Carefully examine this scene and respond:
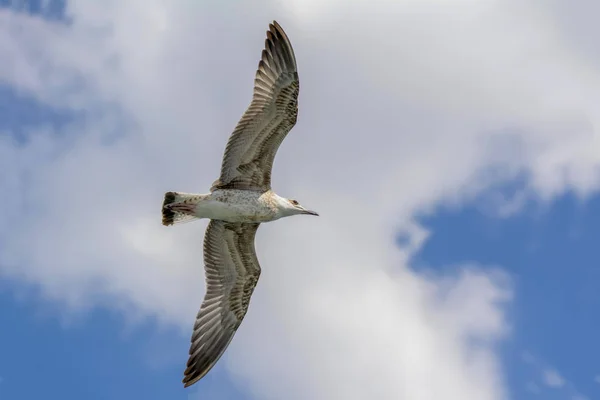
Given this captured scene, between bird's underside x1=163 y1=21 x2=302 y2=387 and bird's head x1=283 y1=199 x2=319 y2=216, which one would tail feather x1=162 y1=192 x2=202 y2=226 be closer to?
bird's underside x1=163 y1=21 x2=302 y2=387

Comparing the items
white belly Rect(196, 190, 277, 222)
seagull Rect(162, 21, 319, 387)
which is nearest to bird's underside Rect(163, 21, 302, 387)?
seagull Rect(162, 21, 319, 387)

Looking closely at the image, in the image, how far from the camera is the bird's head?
69.4ft

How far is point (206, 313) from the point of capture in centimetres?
2217

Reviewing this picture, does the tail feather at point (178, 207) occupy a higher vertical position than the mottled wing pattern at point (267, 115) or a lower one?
lower

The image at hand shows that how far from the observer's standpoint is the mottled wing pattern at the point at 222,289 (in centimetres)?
2169

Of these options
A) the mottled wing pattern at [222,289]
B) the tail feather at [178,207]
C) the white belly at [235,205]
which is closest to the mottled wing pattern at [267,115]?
the white belly at [235,205]

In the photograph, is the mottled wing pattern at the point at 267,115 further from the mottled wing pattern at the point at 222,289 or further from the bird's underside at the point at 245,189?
the mottled wing pattern at the point at 222,289

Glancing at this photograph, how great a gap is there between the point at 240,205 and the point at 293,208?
127 cm

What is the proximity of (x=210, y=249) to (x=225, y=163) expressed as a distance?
7.84ft

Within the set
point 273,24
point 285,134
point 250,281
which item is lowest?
point 250,281

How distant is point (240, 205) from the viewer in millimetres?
20609

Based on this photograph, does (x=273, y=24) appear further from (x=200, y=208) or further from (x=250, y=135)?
(x=200, y=208)

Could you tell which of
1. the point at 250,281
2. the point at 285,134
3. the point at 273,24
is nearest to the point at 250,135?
the point at 285,134

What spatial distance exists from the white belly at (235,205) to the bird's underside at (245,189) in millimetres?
149
